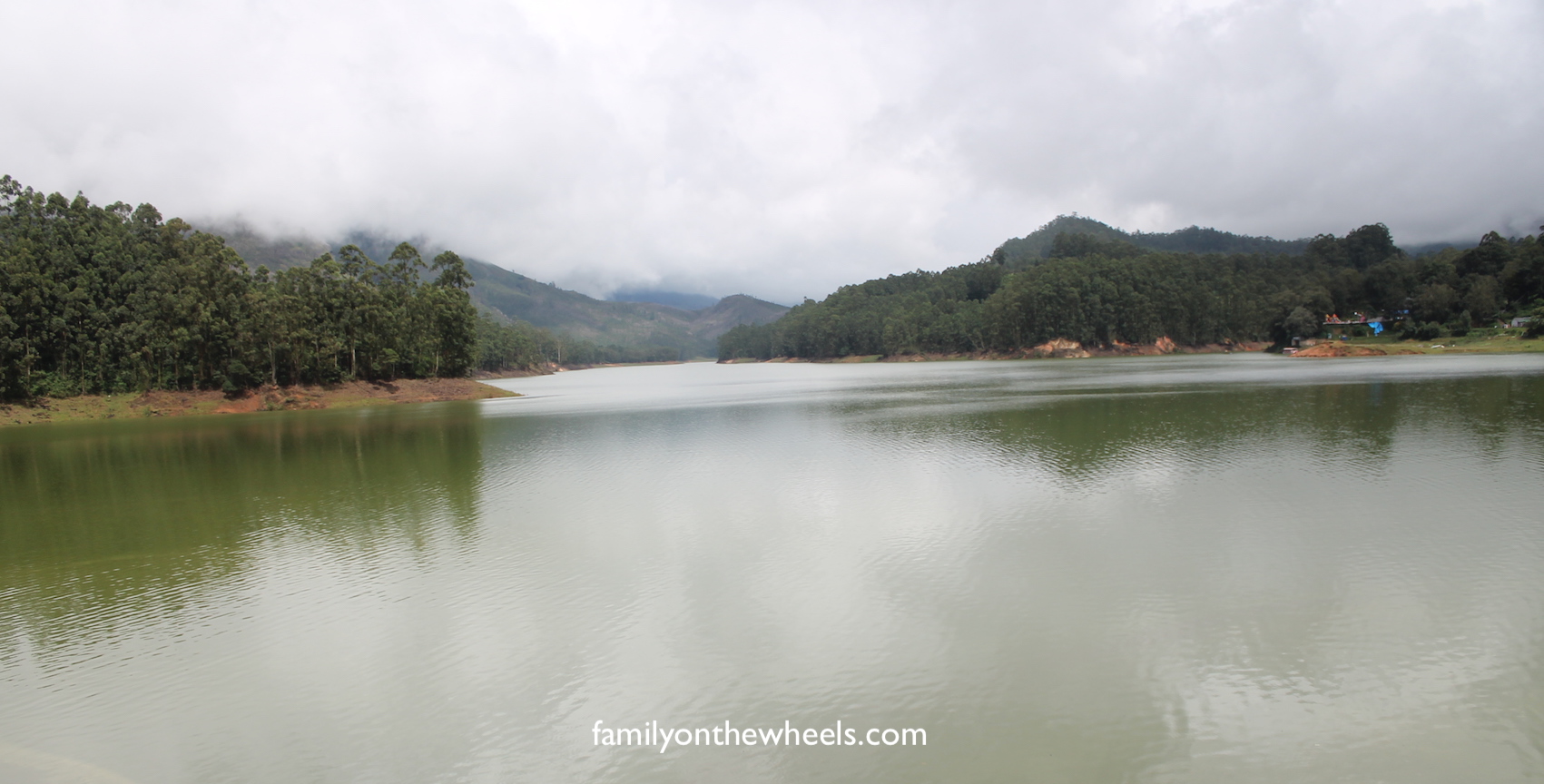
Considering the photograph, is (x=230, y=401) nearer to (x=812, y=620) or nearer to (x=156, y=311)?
(x=156, y=311)

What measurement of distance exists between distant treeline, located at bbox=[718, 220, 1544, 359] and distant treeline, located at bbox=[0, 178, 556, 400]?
337ft

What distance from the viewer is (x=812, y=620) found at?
951 centimetres

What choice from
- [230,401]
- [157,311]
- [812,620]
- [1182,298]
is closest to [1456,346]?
[1182,298]

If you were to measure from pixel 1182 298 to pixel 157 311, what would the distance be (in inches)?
5373

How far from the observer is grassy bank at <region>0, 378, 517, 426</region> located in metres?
50.3

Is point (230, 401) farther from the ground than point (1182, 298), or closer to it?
closer to it

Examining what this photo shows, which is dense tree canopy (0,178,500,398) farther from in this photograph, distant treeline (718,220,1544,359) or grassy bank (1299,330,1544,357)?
distant treeline (718,220,1544,359)

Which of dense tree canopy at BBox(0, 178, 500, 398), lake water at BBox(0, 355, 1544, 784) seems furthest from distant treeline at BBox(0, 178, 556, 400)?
lake water at BBox(0, 355, 1544, 784)

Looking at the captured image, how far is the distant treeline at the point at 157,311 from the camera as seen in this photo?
51.2 m

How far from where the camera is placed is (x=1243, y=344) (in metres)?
130

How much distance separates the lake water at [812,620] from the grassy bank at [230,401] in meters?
37.9

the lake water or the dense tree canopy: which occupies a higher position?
the dense tree canopy

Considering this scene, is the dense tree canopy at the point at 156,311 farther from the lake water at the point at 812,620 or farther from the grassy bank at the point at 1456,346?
the grassy bank at the point at 1456,346

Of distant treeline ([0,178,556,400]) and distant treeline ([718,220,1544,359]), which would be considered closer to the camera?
distant treeline ([0,178,556,400])
